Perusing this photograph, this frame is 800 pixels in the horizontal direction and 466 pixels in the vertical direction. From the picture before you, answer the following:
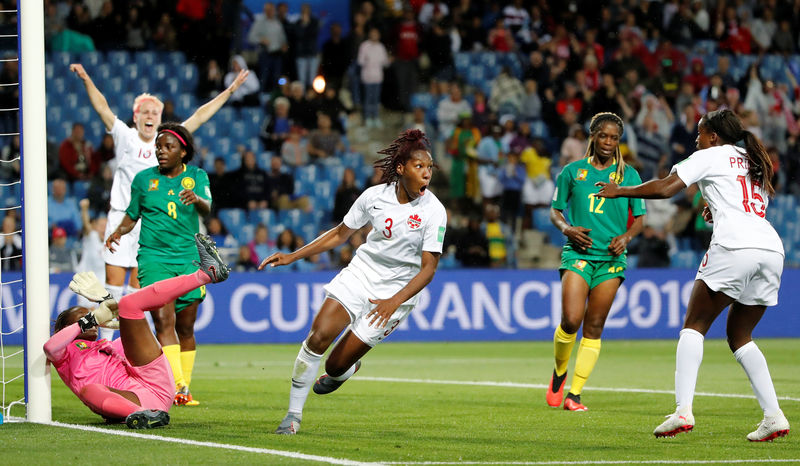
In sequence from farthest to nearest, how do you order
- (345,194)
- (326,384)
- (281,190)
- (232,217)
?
(281,190) < (232,217) < (345,194) < (326,384)

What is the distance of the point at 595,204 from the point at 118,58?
14048 millimetres

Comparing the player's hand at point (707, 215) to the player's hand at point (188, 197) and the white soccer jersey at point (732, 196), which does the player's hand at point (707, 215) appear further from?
the player's hand at point (188, 197)

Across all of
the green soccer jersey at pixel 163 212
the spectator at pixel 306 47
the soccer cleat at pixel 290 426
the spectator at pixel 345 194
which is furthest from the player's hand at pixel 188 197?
the spectator at pixel 306 47

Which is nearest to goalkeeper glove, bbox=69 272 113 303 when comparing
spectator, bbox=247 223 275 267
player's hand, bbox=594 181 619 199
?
player's hand, bbox=594 181 619 199

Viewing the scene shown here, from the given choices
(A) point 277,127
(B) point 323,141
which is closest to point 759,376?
(B) point 323,141

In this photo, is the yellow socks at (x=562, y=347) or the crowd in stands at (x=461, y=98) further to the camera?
the crowd in stands at (x=461, y=98)

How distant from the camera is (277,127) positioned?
2034 cm

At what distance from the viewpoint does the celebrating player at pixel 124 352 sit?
7.12m

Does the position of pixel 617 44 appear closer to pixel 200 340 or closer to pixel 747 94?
pixel 747 94

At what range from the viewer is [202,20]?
2134cm

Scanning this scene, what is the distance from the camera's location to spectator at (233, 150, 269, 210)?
1891cm

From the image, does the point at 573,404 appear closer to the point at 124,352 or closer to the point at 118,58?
the point at 124,352

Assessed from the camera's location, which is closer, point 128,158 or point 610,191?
point 610,191

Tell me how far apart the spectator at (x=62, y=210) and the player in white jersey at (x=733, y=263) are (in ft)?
40.4
